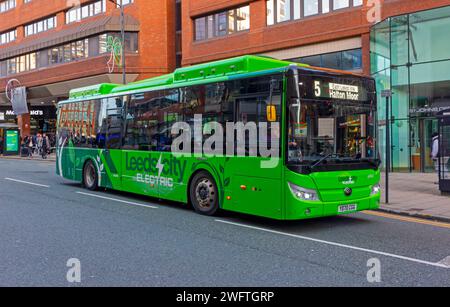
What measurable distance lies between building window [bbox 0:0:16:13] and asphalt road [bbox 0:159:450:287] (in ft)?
138

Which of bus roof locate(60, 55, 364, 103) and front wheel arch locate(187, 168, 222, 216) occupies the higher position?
bus roof locate(60, 55, 364, 103)

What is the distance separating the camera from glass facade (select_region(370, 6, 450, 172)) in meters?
18.9

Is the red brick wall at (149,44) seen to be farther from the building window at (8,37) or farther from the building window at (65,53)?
the building window at (8,37)

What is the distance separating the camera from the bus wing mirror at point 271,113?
7.45m

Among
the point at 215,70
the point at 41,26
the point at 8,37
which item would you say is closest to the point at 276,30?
the point at 215,70

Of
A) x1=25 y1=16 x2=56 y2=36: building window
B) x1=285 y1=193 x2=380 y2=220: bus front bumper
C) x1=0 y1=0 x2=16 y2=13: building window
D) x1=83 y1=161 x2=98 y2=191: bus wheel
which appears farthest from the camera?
x1=0 y1=0 x2=16 y2=13: building window

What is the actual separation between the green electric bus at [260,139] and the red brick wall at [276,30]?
13781 millimetres

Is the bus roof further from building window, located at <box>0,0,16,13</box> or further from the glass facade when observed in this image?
building window, located at <box>0,0,16,13</box>

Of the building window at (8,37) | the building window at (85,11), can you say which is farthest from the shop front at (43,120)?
the building window at (85,11)

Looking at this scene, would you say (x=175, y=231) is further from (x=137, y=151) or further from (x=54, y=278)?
(x=137, y=151)

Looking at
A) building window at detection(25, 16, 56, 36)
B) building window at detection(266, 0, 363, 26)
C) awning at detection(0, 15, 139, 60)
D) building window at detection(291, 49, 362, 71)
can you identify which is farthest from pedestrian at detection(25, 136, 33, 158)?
building window at detection(291, 49, 362, 71)

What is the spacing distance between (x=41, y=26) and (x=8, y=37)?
6.92 metres

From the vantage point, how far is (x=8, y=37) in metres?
45.9

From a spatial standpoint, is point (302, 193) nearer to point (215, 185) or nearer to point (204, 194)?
point (215, 185)
